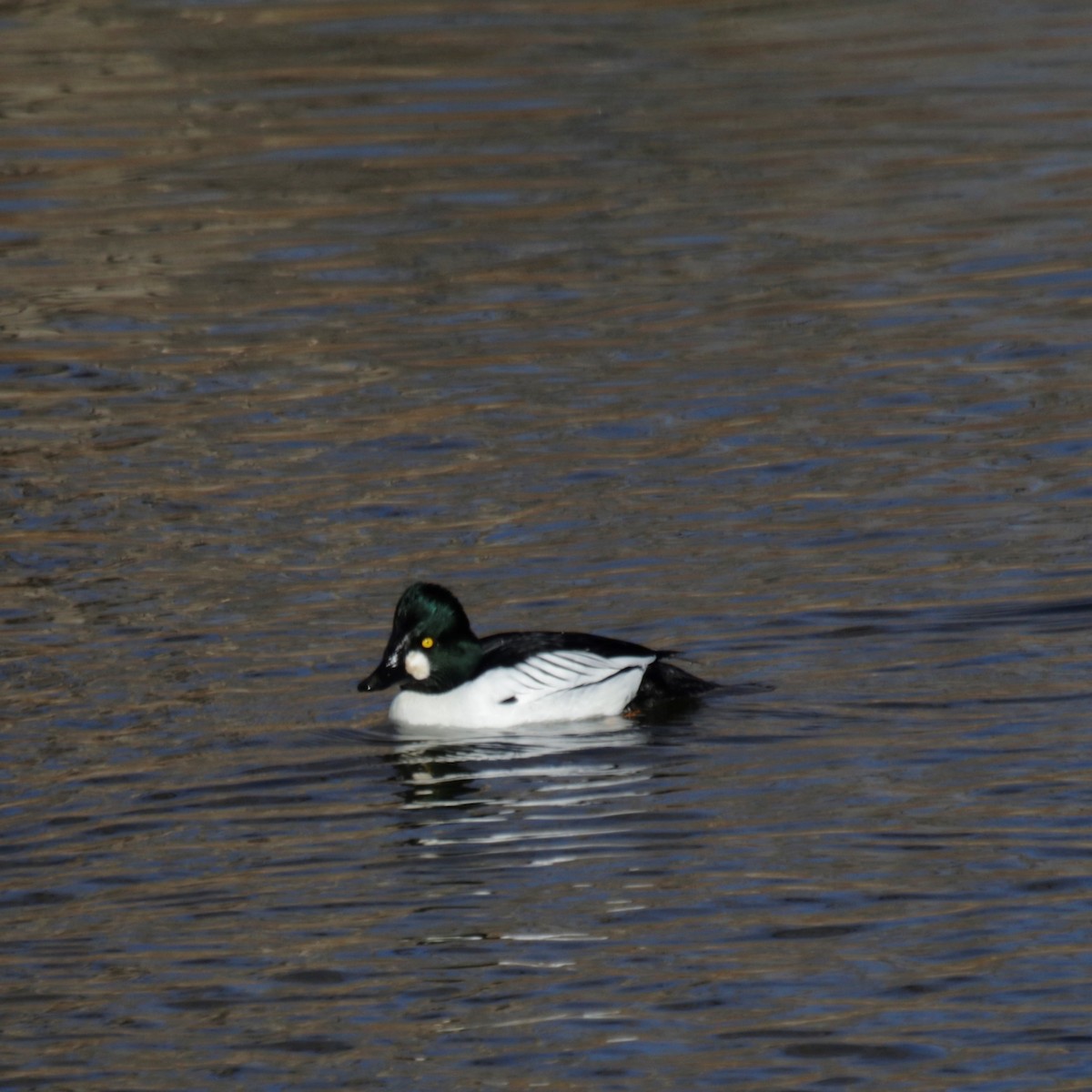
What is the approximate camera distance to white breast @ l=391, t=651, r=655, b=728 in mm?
10602

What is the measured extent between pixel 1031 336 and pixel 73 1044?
9.71m

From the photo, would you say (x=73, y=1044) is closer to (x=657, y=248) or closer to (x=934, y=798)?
(x=934, y=798)

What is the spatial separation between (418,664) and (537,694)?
0.50 metres

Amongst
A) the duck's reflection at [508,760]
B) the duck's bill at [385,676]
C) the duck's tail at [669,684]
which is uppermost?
the duck's bill at [385,676]

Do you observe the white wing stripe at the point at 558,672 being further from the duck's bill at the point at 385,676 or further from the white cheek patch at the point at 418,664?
the duck's bill at the point at 385,676

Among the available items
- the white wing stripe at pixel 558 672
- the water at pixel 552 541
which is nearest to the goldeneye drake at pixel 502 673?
the white wing stripe at pixel 558 672

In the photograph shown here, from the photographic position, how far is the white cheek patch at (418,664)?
10.8 metres

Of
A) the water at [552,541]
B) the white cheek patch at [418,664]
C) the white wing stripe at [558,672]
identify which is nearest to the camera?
the water at [552,541]

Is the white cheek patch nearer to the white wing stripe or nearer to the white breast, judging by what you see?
the white breast

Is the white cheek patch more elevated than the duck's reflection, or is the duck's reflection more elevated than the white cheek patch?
the white cheek patch

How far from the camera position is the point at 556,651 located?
10641mm

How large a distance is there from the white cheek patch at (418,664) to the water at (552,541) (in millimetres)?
282

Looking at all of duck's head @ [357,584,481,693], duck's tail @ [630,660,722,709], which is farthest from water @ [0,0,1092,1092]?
duck's head @ [357,584,481,693]

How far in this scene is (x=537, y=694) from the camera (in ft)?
35.6
